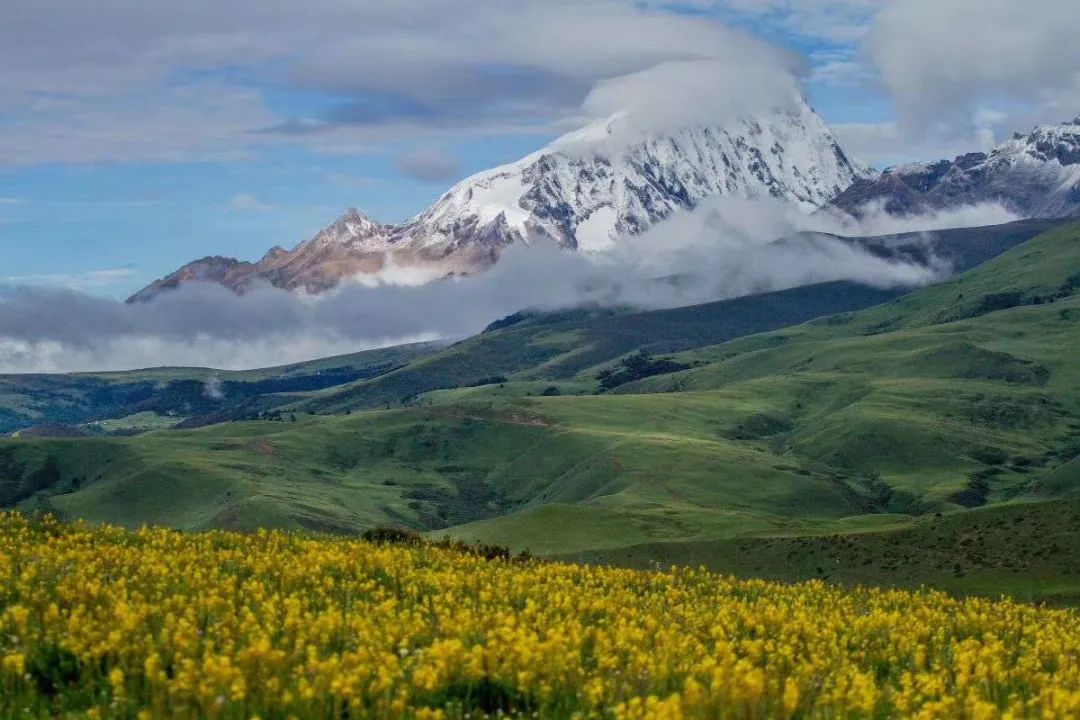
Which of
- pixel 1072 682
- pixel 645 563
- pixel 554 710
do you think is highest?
pixel 554 710

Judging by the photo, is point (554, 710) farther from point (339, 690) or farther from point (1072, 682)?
point (1072, 682)

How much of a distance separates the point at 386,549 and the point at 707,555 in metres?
82.6

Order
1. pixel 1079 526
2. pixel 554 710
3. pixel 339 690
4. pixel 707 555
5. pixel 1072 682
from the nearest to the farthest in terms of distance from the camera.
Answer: pixel 339 690 → pixel 554 710 → pixel 1072 682 → pixel 1079 526 → pixel 707 555

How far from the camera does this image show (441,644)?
1457cm

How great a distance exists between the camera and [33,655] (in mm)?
14531

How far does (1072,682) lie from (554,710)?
334 inches

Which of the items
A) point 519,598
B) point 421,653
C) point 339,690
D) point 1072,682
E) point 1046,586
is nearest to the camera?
point 339,690

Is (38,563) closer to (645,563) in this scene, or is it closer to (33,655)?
(33,655)

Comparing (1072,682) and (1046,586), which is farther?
(1046,586)

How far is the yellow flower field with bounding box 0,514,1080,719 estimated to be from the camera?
13219 mm

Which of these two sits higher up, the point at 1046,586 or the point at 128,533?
the point at 128,533

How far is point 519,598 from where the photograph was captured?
2206 centimetres

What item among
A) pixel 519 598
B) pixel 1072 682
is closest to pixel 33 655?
pixel 519 598

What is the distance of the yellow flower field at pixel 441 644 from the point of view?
13219mm
